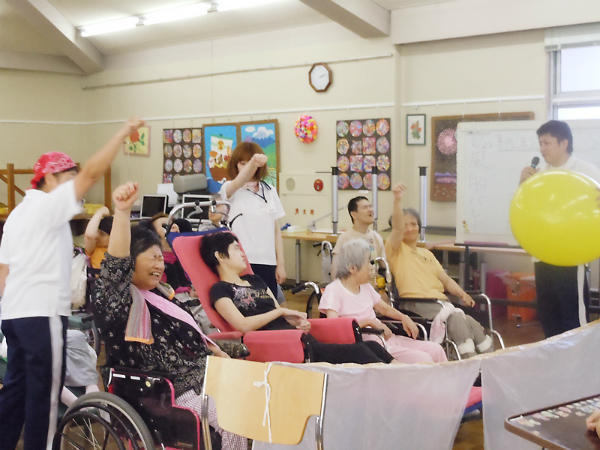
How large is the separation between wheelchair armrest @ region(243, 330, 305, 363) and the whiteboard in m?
3.16

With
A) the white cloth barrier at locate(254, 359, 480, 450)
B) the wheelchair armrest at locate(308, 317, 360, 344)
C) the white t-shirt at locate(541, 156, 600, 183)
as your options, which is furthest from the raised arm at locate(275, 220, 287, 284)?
the white cloth barrier at locate(254, 359, 480, 450)

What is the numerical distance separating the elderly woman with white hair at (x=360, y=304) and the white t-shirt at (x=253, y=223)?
0.57 m

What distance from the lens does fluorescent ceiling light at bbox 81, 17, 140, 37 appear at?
7.67 meters

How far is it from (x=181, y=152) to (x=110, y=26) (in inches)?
66.8

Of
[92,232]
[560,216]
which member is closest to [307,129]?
[92,232]

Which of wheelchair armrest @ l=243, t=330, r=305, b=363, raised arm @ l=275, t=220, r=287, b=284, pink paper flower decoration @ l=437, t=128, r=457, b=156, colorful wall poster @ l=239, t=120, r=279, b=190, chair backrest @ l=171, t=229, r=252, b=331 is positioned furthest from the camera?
colorful wall poster @ l=239, t=120, r=279, b=190

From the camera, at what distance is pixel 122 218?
2.29 metres

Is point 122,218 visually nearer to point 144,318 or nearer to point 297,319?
point 144,318

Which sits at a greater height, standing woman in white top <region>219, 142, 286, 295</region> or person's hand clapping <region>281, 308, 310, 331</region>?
standing woman in white top <region>219, 142, 286, 295</region>

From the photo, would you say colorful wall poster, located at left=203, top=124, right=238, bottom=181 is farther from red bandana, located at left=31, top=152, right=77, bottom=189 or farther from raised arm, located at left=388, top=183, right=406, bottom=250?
red bandana, located at left=31, top=152, right=77, bottom=189

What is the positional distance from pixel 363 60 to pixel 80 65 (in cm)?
434

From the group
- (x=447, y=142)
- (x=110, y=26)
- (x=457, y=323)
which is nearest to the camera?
(x=457, y=323)

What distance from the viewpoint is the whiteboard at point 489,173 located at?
5617 mm

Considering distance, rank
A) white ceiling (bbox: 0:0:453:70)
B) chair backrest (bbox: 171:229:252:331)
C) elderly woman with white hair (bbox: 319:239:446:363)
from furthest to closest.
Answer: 1. white ceiling (bbox: 0:0:453:70)
2. elderly woman with white hair (bbox: 319:239:446:363)
3. chair backrest (bbox: 171:229:252:331)
